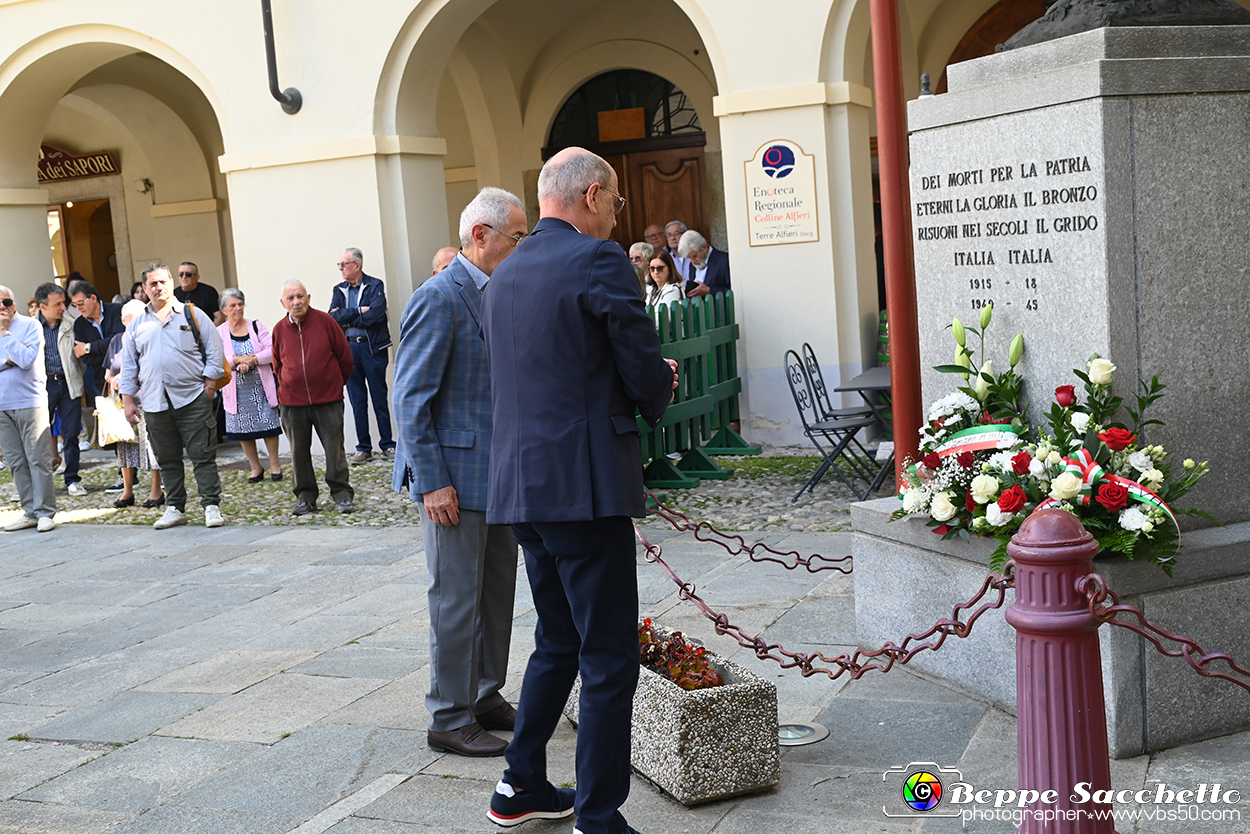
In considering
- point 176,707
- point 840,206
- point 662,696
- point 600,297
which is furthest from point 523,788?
point 840,206

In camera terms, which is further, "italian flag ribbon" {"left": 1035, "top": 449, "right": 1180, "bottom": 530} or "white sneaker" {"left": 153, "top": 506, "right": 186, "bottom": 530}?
"white sneaker" {"left": 153, "top": 506, "right": 186, "bottom": 530}

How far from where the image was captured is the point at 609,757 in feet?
10.5

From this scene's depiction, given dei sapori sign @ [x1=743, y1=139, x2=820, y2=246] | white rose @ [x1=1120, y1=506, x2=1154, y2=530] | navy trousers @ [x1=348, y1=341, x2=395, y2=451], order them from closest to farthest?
white rose @ [x1=1120, y1=506, x2=1154, y2=530] → dei sapori sign @ [x1=743, y1=139, x2=820, y2=246] → navy trousers @ [x1=348, y1=341, x2=395, y2=451]

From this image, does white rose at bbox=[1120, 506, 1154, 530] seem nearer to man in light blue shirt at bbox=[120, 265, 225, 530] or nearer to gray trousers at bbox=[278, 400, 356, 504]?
gray trousers at bbox=[278, 400, 356, 504]

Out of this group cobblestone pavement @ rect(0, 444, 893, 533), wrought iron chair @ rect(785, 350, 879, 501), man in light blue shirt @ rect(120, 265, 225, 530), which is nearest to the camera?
cobblestone pavement @ rect(0, 444, 893, 533)

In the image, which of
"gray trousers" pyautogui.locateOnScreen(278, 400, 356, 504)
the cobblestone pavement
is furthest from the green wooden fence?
"gray trousers" pyautogui.locateOnScreen(278, 400, 356, 504)

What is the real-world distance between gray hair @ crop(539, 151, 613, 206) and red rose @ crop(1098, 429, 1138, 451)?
5.78ft

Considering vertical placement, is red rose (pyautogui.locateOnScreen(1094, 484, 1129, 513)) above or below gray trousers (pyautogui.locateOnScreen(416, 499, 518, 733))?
above

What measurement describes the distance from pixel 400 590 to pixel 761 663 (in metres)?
2.47

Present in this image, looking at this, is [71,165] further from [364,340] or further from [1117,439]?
[1117,439]

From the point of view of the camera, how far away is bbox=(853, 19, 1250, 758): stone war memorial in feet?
12.7

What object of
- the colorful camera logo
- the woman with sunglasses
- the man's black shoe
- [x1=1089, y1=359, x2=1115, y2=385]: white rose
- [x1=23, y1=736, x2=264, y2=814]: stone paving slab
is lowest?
[x1=23, y1=736, x2=264, y2=814]: stone paving slab

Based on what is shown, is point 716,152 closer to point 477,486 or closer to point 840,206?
point 840,206

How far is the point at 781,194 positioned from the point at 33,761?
7581 millimetres
